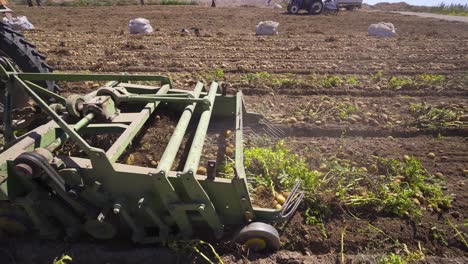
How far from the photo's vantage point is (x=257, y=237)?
2639 millimetres

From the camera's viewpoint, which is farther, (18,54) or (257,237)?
(18,54)

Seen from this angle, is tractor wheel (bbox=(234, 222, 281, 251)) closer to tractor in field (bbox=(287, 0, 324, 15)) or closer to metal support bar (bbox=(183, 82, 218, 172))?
metal support bar (bbox=(183, 82, 218, 172))

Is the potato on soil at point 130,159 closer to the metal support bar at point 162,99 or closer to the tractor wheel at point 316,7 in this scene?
the metal support bar at point 162,99

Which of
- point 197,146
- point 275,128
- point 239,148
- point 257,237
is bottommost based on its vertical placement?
point 257,237

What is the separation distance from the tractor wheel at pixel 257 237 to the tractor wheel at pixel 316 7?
72.9 feet

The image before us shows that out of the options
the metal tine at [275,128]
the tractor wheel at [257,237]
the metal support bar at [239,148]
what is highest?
the metal support bar at [239,148]

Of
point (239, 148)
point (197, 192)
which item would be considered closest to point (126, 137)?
point (197, 192)

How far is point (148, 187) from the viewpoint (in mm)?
2482

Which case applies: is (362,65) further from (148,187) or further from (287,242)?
(148,187)

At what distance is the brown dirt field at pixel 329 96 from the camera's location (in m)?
2.89

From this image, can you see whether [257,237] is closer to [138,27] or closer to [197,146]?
[197,146]

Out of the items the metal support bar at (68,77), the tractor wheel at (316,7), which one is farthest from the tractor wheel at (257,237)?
the tractor wheel at (316,7)

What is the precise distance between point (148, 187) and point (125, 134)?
70 centimetres

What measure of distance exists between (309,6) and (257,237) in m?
22.5
